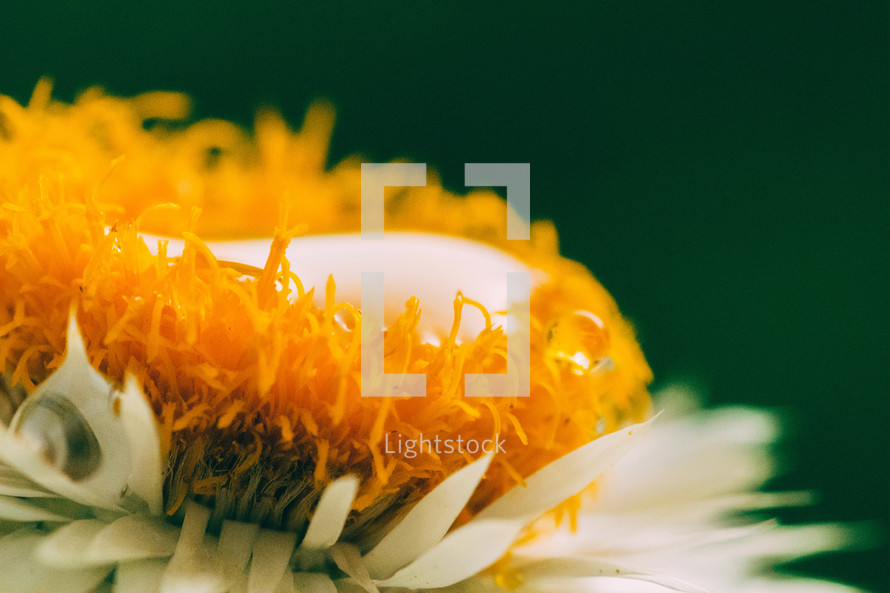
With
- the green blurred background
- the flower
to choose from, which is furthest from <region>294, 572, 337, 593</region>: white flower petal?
the green blurred background

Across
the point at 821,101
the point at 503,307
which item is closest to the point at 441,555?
the point at 503,307

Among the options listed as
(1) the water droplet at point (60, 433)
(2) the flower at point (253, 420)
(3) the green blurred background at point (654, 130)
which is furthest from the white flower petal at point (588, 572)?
(3) the green blurred background at point (654, 130)

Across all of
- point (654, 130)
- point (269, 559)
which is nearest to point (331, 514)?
point (269, 559)

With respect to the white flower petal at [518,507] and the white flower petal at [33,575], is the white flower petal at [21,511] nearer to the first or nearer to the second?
the white flower petal at [33,575]

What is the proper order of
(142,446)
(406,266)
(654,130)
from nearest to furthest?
(142,446)
(406,266)
(654,130)

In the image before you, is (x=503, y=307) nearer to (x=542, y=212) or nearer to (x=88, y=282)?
(x=88, y=282)

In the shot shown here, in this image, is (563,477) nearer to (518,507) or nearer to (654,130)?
(518,507)

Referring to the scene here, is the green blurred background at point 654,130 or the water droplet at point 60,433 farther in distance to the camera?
the green blurred background at point 654,130
